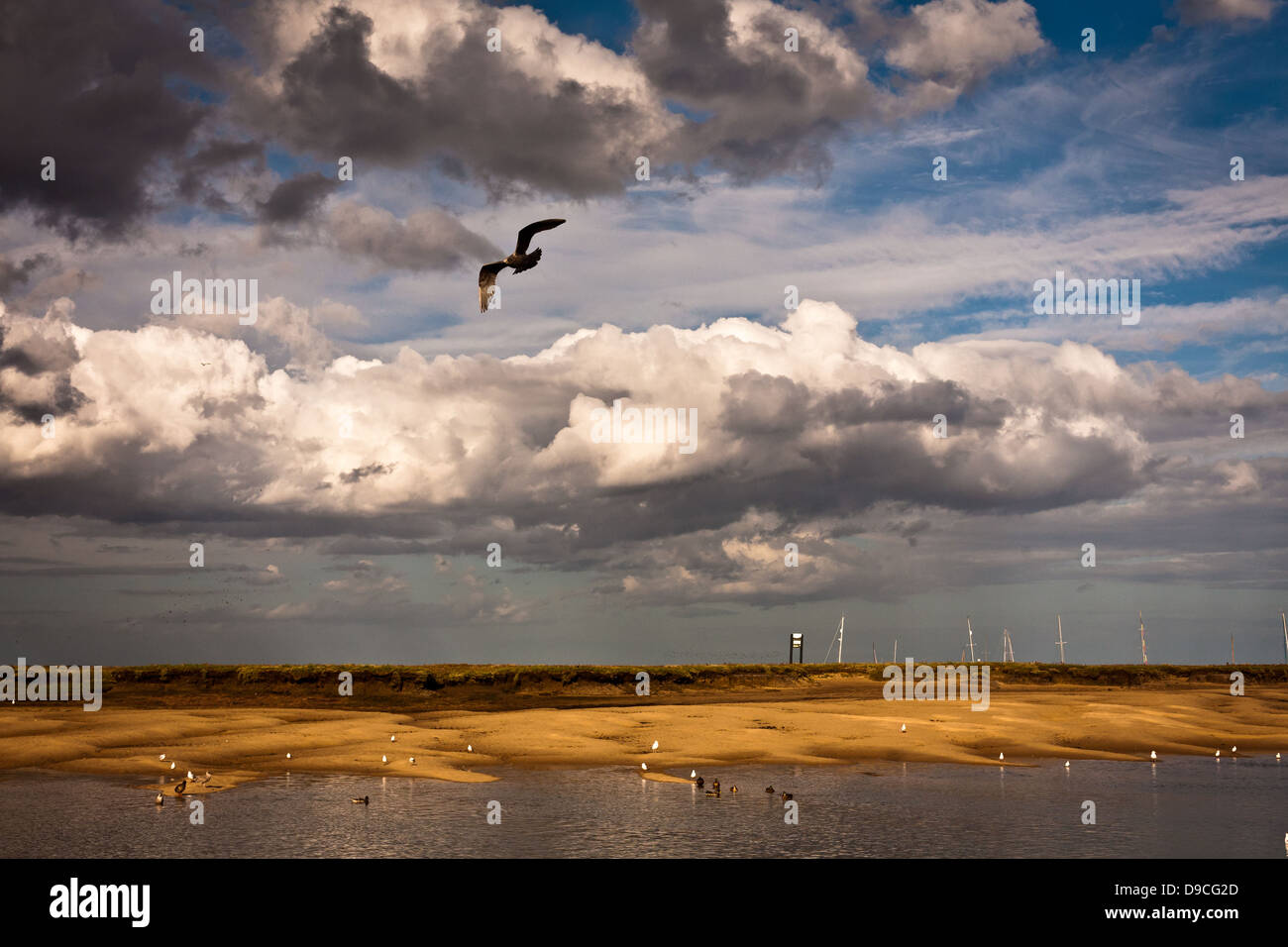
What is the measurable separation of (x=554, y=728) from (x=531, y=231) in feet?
97.6

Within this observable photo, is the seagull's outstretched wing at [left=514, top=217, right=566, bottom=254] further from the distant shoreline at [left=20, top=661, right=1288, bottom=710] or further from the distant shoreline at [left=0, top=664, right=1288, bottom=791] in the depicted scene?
the distant shoreline at [left=20, top=661, right=1288, bottom=710]

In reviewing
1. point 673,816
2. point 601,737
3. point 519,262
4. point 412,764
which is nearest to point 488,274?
point 519,262

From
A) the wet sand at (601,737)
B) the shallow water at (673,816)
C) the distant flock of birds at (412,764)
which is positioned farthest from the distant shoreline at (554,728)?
the shallow water at (673,816)

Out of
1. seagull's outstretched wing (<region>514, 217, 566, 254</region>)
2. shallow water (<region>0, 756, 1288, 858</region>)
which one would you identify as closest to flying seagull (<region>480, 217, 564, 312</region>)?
seagull's outstretched wing (<region>514, 217, 566, 254</region>)

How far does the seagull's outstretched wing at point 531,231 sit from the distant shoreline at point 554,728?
67.3 ft

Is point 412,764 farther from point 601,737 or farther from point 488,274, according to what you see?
point 488,274

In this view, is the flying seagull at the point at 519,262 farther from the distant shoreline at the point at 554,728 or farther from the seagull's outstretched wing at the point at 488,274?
the distant shoreline at the point at 554,728

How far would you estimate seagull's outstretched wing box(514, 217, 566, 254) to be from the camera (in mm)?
32344

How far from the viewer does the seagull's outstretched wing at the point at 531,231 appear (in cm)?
3234

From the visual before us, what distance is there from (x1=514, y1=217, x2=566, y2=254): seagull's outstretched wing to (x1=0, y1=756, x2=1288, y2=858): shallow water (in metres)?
18.2

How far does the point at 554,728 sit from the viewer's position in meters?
53.7

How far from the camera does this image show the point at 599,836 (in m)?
29.8

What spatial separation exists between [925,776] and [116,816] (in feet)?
98.1
